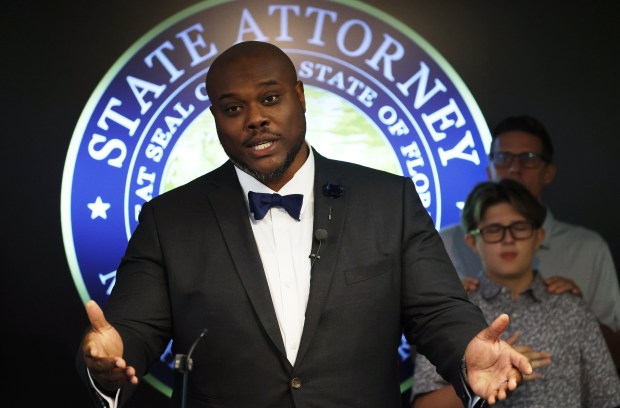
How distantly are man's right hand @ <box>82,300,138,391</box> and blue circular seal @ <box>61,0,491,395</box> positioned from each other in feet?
6.15

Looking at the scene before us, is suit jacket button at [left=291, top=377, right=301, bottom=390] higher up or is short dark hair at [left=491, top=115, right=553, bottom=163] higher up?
short dark hair at [left=491, top=115, right=553, bottom=163]

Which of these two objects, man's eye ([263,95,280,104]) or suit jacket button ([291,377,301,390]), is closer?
suit jacket button ([291,377,301,390])

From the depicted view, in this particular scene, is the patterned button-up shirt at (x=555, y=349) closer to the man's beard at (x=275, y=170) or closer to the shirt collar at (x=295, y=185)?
the shirt collar at (x=295, y=185)

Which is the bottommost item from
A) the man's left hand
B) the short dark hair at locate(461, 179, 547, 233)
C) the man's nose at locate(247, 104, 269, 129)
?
the man's left hand

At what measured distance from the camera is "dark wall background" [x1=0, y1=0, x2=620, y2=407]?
4148 mm

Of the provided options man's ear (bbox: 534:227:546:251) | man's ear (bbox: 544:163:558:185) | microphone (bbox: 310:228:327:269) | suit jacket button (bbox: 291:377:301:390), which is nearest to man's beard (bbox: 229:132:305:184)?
microphone (bbox: 310:228:327:269)

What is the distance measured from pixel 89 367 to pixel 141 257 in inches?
18.7

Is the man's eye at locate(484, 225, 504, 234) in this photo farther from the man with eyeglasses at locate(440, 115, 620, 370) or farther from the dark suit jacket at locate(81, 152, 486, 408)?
the dark suit jacket at locate(81, 152, 486, 408)

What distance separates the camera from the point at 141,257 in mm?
2617

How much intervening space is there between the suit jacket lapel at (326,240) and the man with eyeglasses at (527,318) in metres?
0.96

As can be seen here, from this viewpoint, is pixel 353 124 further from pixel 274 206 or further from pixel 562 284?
pixel 274 206

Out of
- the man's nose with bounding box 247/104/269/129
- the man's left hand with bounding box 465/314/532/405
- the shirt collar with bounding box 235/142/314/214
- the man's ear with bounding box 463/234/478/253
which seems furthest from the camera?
the man's ear with bounding box 463/234/478/253

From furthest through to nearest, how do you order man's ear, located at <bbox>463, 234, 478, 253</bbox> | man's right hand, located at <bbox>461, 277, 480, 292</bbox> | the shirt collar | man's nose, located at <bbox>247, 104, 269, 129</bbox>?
man's ear, located at <bbox>463, 234, 478, 253</bbox>
man's right hand, located at <bbox>461, 277, 480, 292</bbox>
the shirt collar
man's nose, located at <bbox>247, 104, 269, 129</bbox>

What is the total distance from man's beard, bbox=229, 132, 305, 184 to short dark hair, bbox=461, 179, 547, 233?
4.15 ft
